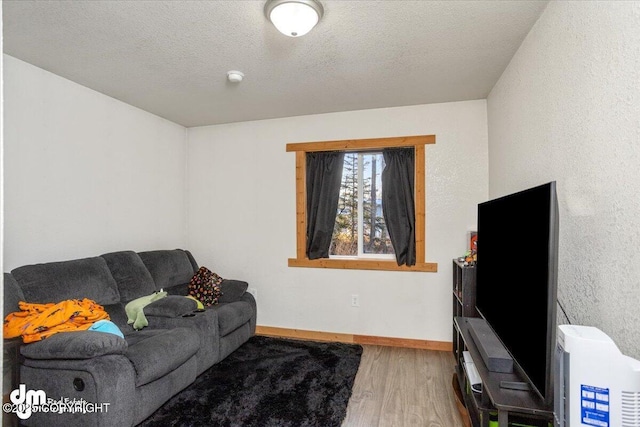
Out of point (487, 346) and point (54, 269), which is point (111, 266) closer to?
point (54, 269)

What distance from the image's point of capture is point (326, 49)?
2.41m

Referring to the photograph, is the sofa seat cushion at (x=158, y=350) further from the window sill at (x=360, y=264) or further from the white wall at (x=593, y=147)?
the white wall at (x=593, y=147)

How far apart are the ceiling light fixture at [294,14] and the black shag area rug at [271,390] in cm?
242

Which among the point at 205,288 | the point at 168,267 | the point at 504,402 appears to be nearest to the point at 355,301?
the point at 205,288

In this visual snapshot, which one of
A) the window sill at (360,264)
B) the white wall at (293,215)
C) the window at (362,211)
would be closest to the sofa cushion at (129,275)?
the white wall at (293,215)

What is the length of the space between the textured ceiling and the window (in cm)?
71

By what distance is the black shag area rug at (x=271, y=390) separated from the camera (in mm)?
2293

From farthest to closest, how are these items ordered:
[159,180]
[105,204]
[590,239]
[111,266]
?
1. [159,180]
2. [105,204]
3. [111,266]
4. [590,239]

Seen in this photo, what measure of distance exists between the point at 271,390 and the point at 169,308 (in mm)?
1062

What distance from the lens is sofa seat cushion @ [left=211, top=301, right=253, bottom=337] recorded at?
313 cm

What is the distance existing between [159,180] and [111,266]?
4.21 feet

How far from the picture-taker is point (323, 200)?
3.88m

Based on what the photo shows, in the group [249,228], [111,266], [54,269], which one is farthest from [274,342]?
[54,269]

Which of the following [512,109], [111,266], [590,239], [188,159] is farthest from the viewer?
[188,159]
